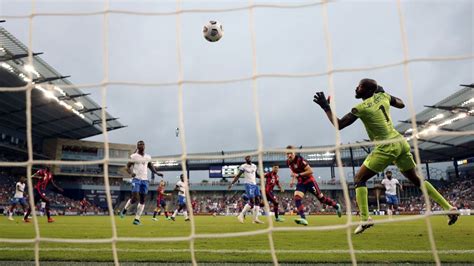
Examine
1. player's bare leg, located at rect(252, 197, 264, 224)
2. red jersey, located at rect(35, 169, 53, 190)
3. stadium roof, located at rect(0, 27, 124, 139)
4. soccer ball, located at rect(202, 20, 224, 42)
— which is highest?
stadium roof, located at rect(0, 27, 124, 139)

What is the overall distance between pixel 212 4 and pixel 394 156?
3.49m

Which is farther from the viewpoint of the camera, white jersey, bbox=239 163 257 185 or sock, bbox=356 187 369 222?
white jersey, bbox=239 163 257 185

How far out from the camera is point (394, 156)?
5621mm

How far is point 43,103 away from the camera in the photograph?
34406 millimetres

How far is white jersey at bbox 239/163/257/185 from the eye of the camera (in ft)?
40.6

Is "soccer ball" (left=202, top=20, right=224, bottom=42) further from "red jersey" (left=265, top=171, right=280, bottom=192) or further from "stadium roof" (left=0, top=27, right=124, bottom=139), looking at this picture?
"stadium roof" (left=0, top=27, right=124, bottom=139)

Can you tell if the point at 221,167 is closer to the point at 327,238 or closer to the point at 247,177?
the point at 247,177

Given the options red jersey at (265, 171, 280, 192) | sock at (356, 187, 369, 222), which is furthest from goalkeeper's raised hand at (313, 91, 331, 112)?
red jersey at (265, 171, 280, 192)

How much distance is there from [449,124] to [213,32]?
3663 centimetres

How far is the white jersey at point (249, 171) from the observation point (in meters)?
12.4

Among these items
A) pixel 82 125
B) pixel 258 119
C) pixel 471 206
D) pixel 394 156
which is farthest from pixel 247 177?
pixel 82 125

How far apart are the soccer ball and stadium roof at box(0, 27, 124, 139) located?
17.8 metres

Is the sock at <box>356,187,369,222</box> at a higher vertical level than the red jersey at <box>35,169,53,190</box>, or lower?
lower

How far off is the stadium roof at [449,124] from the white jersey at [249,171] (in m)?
15.0
